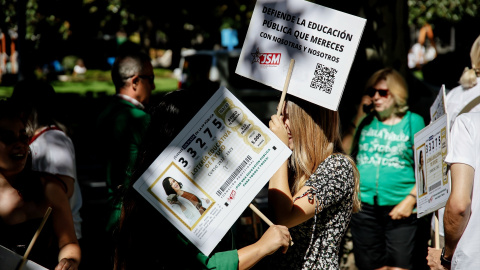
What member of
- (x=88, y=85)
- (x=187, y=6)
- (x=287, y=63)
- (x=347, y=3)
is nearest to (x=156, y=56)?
(x=88, y=85)

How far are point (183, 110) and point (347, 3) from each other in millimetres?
3145

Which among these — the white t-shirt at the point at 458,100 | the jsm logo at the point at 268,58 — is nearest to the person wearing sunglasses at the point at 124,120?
the jsm logo at the point at 268,58

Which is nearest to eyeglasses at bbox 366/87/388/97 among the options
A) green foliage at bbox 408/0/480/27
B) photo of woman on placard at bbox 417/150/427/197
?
photo of woman on placard at bbox 417/150/427/197

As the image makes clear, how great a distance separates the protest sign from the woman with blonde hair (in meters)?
0.38

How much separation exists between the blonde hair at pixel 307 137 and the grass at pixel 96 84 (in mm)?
18023

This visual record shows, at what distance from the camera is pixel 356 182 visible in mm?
2908

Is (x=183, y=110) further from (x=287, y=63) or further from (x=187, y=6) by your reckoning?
(x=187, y=6)

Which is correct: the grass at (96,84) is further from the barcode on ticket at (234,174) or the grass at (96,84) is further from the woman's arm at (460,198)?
the woman's arm at (460,198)

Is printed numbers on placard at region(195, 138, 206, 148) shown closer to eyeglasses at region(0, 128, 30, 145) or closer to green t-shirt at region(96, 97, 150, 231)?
eyeglasses at region(0, 128, 30, 145)

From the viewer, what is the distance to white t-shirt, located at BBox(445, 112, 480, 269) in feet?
8.29

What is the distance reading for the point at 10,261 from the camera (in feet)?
7.20

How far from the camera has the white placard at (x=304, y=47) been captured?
268 centimetres

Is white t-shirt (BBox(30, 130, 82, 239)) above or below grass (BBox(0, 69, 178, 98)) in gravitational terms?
below

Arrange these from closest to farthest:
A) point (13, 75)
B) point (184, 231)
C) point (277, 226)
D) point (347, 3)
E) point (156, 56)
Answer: point (184, 231) → point (277, 226) → point (347, 3) → point (13, 75) → point (156, 56)
